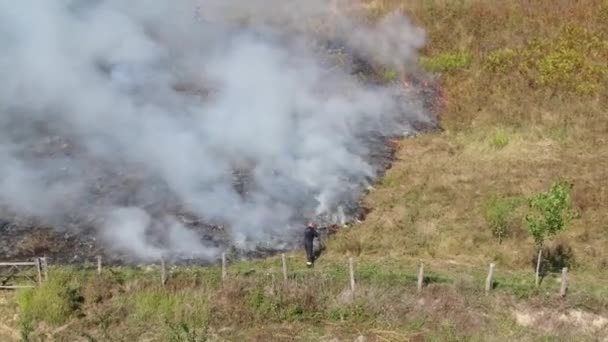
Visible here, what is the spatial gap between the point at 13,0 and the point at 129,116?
388 inches

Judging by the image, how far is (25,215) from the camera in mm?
22891

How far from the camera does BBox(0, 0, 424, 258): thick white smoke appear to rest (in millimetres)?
23094

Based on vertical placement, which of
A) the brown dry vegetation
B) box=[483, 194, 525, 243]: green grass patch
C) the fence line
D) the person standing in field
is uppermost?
the brown dry vegetation

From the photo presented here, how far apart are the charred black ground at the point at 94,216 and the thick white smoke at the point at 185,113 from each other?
0.09 m

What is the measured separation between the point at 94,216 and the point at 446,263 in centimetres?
→ 1041

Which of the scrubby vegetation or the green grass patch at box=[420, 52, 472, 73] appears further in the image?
the green grass patch at box=[420, 52, 472, 73]

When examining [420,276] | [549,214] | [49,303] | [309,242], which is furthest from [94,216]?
[549,214]

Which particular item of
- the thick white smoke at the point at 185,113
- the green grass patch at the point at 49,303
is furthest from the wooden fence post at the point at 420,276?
the green grass patch at the point at 49,303

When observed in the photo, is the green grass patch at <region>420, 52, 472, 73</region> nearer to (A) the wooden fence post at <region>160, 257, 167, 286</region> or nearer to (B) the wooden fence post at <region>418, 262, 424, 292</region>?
(B) the wooden fence post at <region>418, 262, 424, 292</region>

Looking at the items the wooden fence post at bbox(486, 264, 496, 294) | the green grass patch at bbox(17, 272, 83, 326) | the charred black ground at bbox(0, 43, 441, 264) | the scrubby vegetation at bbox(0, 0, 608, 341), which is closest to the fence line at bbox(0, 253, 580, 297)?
the wooden fence post at bbox(486, 264, 496, 294)

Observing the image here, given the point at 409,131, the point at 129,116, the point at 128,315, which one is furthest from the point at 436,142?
the point at 128,315

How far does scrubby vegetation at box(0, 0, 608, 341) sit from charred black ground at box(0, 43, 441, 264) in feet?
3.31

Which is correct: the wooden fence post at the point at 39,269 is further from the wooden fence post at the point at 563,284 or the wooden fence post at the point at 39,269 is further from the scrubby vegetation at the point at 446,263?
the wooden fence post at the point at 563,284

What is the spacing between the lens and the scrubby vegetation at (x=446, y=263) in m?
18.3
